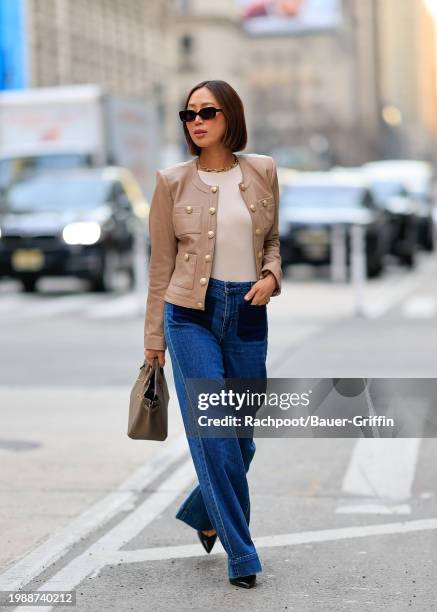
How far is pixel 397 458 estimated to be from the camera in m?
7.74

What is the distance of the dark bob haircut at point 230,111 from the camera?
5.04 m

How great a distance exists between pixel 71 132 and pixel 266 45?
Result: 14045cm

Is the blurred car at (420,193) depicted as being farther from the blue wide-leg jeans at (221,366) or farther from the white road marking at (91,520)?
the blue wide-leg jeans at (221,366)

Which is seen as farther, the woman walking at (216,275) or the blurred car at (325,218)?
the blurred car at (325,218)

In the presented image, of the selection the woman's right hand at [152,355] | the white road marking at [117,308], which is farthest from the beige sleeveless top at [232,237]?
the white road marking at [117,308]

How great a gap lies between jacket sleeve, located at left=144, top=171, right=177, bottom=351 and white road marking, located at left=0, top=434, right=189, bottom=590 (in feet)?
3.17

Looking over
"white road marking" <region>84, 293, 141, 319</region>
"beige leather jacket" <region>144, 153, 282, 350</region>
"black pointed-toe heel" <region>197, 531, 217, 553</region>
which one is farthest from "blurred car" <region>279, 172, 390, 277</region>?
"beige leather jacket" <region>144, 153, 282, 350</region>

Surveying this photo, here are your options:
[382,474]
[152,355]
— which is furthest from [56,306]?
[152,355]

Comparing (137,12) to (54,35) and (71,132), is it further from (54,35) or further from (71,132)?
(71,132)

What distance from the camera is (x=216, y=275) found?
5059 mm

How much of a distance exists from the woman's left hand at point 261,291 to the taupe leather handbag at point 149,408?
1.40 feet

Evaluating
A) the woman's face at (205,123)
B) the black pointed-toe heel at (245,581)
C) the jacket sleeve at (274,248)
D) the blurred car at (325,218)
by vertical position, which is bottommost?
the blurred car at (325,218)

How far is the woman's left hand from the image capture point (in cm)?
504

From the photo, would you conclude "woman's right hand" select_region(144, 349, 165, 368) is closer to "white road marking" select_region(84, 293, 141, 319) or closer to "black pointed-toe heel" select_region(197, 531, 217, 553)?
"black pointed-toe heel" select_region(197, 531, 217, 553)
